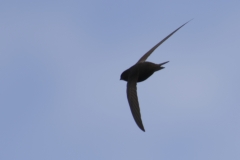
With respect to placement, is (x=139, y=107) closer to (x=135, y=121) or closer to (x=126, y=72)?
(x=135, y=121)

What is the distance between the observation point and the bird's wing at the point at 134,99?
14414mm

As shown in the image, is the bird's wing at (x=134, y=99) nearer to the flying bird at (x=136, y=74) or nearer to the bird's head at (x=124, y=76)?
the flying bird at (x=136, y=74)

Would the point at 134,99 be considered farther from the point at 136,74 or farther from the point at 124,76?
the point at 124,76

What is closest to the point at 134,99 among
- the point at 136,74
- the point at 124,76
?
the point at 136,74

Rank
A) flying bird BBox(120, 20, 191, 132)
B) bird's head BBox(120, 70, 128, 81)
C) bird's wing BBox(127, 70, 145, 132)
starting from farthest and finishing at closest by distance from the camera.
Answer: bird's head BBox(120, 70, 128, 81)
flying bird BBox(120, 20, 191, 132)
bird's wing BBox(127, 70, 145, 132)

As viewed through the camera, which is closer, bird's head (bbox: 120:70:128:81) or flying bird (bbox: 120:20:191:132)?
flying bird (bbox: 120:20:191:132)

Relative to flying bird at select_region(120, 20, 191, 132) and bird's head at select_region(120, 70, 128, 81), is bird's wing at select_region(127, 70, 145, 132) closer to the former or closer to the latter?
flying bird at select_region(120, 20, 191, 132)

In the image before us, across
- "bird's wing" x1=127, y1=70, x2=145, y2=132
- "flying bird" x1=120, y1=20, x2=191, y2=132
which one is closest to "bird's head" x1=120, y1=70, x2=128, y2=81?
"flying bird" x1=120, y1=20, x2=191, y2=132

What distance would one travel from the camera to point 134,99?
1527 centimetres

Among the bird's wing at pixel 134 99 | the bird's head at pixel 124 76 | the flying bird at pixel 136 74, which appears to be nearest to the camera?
the bird's wing at pixel 134 99

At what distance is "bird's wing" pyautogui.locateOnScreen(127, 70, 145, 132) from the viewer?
14.4 meters

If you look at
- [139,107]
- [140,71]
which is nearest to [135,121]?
[139,107]

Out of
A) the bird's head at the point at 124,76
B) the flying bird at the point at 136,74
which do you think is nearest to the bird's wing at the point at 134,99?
the flying bird at the point at 136,74

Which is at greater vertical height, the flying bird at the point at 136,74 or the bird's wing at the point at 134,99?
the flying bird at the point at 136,74
